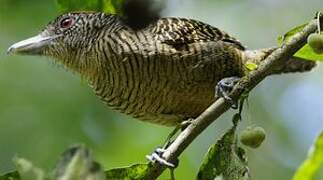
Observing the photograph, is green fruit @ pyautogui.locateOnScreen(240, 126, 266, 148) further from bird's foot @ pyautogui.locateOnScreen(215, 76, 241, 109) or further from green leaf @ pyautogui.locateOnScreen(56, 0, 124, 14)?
green leaf @ pyautogui.locateOnScreen(56, 0, 124, 14)

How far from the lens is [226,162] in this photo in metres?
2.41

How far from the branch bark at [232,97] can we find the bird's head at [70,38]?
135 cm

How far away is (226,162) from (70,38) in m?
1.55

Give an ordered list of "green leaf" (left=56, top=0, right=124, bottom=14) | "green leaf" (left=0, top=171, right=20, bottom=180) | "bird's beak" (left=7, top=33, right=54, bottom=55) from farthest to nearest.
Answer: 1. "bird's beak" (left=7, top=33, right=54, bottom=55)
2. "green leaf" (left=56, top=0, right=124, bottom=14)
3. "green leaf" (left=0, top=171, right=20, bottom=180)

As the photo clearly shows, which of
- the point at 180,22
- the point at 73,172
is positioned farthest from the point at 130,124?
the point at 73,172

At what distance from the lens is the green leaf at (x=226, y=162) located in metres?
2.35

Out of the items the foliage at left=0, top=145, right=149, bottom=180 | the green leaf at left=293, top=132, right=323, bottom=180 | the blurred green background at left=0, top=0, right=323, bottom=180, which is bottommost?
the blurred green background at left=0, top=0, right=323, bottom=180

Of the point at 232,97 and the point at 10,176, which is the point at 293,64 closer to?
the point at 232,97

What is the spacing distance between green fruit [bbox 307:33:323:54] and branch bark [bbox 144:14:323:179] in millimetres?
91

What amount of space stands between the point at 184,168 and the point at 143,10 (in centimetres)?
277

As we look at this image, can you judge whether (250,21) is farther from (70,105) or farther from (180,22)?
(180,22)

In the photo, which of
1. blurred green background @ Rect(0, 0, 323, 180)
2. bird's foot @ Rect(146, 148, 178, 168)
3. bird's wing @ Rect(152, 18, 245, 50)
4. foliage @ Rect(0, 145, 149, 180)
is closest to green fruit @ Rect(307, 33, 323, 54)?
bird's foot @ Rect(146, 148, 178, 168)

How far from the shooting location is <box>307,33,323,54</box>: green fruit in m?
2.21

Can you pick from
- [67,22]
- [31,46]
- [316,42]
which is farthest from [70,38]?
[316,42]
